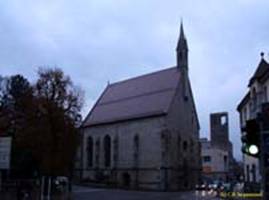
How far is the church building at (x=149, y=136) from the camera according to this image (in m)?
77.9

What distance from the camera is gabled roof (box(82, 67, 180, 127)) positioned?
8194 cm

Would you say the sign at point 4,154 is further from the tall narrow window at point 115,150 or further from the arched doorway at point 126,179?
the tall narrow window at point 115,150

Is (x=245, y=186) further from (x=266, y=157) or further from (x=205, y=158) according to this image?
(x=205, y=158)

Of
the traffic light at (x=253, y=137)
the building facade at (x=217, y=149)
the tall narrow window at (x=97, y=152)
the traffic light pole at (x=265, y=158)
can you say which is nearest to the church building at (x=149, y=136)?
the tall narrow window at (x=97, y=152)

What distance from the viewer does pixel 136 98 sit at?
290 ft

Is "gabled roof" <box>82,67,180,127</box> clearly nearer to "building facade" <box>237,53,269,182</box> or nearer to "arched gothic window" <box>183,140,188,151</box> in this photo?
"arched gothic window" <box>183,140,188,151</box>

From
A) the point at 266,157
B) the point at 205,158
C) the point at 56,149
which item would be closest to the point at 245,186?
the point at 56,149

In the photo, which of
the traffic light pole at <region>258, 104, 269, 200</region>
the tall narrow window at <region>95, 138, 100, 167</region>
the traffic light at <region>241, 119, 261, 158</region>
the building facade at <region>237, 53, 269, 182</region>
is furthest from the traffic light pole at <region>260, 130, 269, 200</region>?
the tall narrow window at <region>95, 138, 100, 167</region>

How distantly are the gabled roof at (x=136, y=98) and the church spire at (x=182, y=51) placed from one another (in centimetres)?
148

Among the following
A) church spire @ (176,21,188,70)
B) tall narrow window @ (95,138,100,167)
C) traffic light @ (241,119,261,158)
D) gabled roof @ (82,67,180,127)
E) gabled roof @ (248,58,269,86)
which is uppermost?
church spire @ (176,21,188,70)

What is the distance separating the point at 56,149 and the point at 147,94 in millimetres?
40797

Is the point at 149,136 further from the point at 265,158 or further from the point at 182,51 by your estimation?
the point at 265,158

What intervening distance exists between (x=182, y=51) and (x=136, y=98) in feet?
40.3

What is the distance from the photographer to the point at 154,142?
78.8 meters
